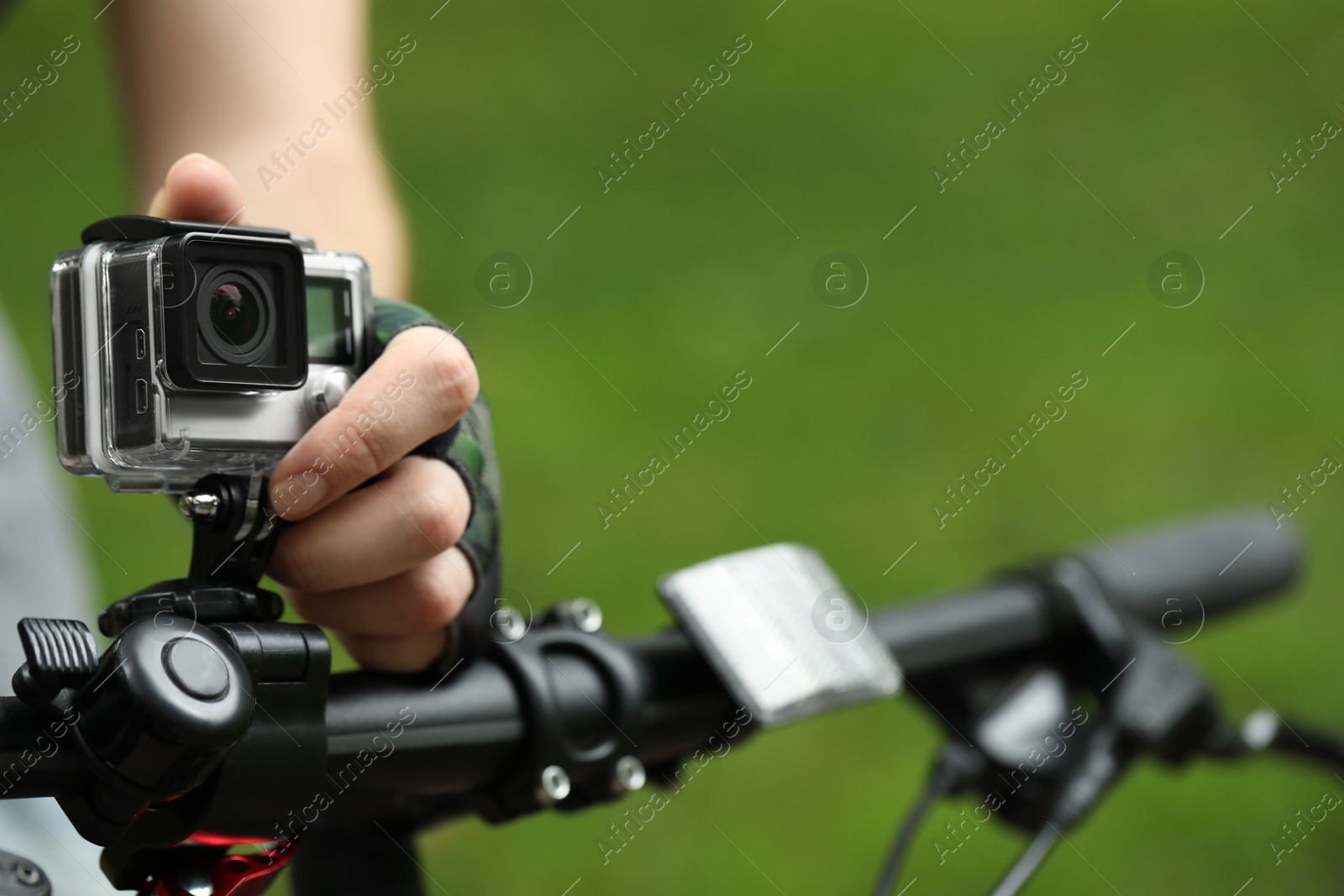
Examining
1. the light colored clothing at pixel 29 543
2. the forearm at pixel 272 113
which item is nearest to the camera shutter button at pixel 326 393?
the forearm at pixel 272 113

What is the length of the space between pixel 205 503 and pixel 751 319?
11.8ft

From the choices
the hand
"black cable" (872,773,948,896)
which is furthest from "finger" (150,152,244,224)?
"black cable" (872,773,948,896)

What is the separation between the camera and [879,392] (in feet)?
13.4

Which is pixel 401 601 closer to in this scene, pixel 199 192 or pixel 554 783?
pixel 554 783

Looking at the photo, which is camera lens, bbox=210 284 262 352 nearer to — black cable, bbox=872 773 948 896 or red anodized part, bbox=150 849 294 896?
red anodized part, bbox=150 849 294 896

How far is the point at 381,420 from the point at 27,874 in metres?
0.31

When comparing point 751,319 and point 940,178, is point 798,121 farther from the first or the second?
point 751,319

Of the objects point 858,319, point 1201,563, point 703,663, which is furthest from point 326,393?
point 858,319

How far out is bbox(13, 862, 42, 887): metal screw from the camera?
0.70 metres

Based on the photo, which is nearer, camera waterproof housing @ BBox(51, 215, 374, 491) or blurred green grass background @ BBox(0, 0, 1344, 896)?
camera waterproof housing @ BBox(51, 215, 374, 491)

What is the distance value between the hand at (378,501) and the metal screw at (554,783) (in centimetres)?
10

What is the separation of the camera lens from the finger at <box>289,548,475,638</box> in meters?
0.18

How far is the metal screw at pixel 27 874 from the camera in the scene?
2.31ft

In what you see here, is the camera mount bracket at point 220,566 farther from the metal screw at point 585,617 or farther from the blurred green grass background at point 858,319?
the blurred green grass background at point 858,319
